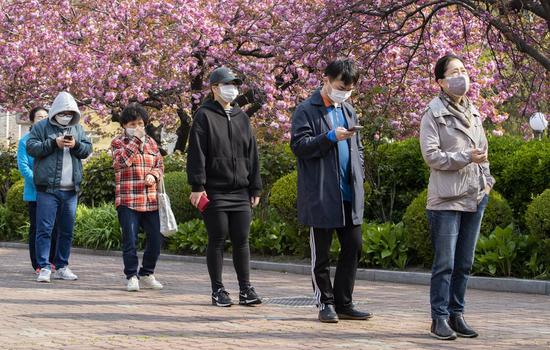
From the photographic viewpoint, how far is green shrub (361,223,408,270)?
12539mm

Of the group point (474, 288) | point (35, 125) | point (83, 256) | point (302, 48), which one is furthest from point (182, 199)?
point (474, 288)

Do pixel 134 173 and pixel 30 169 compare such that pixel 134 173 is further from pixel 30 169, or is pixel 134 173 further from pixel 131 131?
pixel 30 169

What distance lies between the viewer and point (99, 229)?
17.4m

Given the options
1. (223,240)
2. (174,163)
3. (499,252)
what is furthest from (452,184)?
(174,163)

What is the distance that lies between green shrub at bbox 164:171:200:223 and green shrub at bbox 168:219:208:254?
0.54 meters

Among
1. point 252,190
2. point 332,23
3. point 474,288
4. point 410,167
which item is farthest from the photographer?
point 332,23

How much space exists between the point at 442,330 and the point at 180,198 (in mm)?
9625

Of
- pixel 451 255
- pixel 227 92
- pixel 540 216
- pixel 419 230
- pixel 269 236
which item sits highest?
pixel 227 92

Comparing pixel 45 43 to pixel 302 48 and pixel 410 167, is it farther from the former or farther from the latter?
pixel 410 167

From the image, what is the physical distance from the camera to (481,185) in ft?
24.5

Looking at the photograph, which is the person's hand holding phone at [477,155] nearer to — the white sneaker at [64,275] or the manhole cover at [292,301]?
the manhole cover at [292,301]

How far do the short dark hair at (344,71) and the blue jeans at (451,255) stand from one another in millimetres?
1367

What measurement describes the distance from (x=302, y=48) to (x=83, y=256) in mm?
4598

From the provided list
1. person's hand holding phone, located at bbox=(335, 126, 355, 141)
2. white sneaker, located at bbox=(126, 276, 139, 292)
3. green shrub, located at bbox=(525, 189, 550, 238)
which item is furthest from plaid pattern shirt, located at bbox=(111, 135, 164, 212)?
green shrub, located at bbox=(525, 189, 550, 238)
